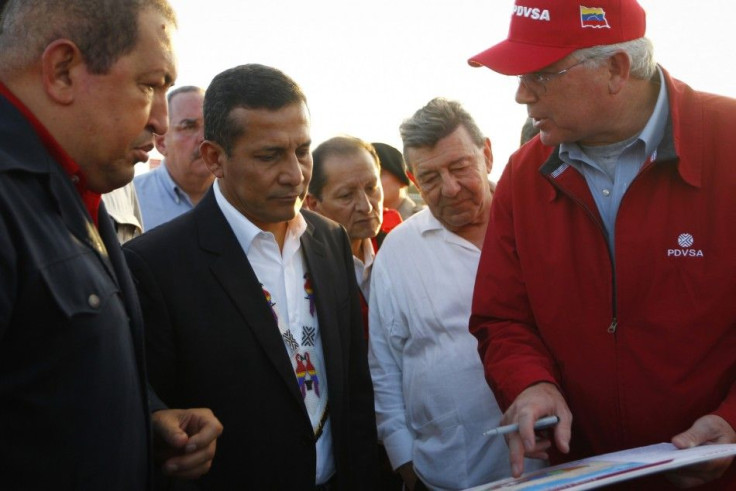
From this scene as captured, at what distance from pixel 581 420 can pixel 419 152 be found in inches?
61.8

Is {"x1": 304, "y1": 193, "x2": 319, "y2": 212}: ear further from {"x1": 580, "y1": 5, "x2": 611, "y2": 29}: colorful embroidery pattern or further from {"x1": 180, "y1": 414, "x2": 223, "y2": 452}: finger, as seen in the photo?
{"x1": 180, "y1": 414, "x2": 223, "y2": 452}: finger

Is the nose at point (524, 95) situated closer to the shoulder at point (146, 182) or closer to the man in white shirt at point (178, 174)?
the man in white shirt at point (178, 174)

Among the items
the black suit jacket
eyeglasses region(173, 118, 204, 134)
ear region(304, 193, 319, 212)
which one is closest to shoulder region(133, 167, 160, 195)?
eyeglasses region(173, 118, 204, 134)

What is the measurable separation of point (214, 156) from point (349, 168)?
4.66 feet

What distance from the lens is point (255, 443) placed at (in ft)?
8.45

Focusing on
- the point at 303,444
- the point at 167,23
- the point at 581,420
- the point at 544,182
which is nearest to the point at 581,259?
the point at 544,182

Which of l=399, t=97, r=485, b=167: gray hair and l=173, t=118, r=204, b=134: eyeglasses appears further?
Answer: l=173, t=118, r=204, b=134: eyeglasses

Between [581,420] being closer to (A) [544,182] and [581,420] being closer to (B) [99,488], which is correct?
(A) [544,182]

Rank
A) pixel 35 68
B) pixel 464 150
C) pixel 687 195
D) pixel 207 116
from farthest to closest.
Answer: pixel 464 150 < pixel 207 116 < pixel 687 195 < pixel 35 68

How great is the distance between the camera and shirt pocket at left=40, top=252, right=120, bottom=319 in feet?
5.18

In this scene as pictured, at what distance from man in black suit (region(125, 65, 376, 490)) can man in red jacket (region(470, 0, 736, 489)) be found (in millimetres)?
602

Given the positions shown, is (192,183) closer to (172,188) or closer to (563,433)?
(172,188)

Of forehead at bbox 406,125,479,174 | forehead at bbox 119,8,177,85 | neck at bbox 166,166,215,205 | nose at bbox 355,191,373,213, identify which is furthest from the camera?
neck at bbox 166,166,215,205

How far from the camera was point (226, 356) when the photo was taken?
8.43 ft
